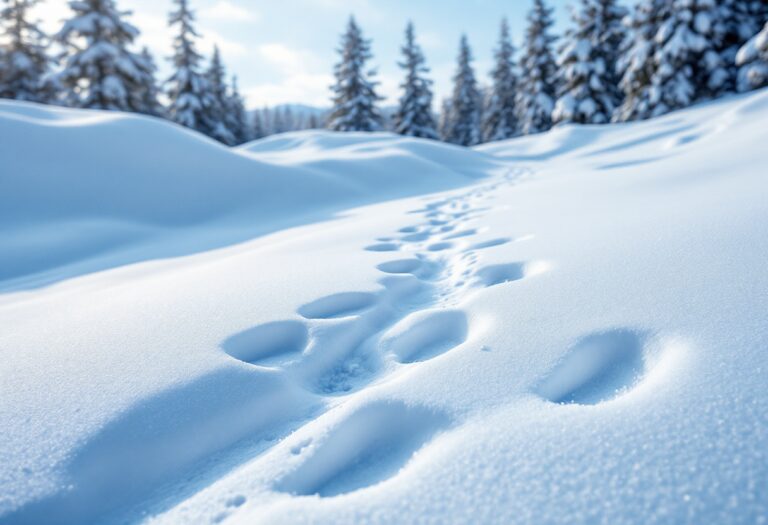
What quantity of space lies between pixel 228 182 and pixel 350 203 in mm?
1576

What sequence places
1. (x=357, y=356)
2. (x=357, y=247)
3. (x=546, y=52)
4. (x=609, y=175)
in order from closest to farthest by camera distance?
(x=357, y=356) → (x=357, y=247) → (x=609, y=175) → (x=546, y=52)

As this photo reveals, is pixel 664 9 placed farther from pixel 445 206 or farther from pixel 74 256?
pixel 74 256

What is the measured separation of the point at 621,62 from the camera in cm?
1586

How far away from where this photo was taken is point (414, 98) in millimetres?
22047

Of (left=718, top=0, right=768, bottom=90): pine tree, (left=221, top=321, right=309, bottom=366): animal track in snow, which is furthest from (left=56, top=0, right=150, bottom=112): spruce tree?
(left=718, top=0, right=768, bottom=90): pine tree

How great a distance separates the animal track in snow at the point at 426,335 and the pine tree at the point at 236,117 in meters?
26.1

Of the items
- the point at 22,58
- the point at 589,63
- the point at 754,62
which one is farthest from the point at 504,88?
the point at 22,58

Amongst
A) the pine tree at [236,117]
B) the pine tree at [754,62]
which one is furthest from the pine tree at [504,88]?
the pine tree at [236,117]

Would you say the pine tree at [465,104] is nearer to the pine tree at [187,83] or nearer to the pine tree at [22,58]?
the pine tree at [187,83]

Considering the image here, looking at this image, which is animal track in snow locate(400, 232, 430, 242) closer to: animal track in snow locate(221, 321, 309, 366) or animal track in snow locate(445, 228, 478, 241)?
animal track in snow locate(445, 228, 478, 241)

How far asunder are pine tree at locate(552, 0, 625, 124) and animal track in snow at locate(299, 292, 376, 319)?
17356 millimetres

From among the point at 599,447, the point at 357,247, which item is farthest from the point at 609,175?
the point at 599,447

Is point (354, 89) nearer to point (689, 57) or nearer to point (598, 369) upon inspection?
point (689, 57)

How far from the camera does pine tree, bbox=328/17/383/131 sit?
21375 mm
